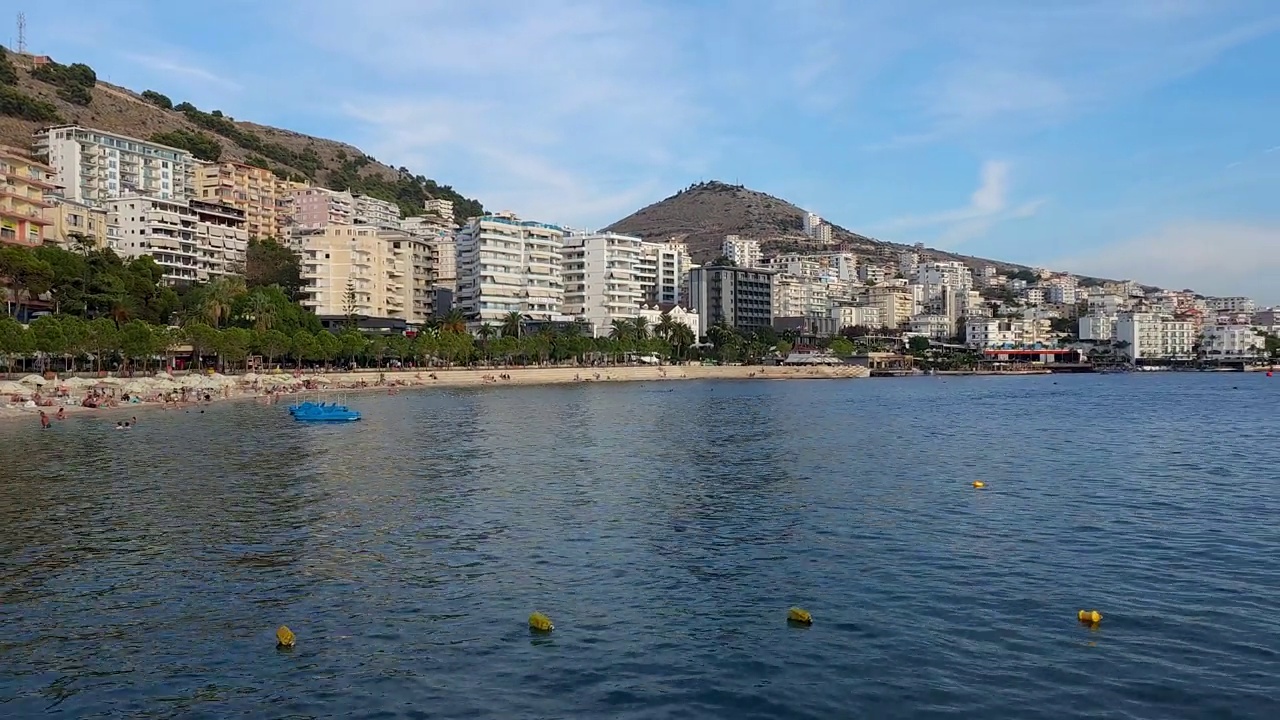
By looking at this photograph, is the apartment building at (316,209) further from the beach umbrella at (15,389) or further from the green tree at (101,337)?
the beach umbrella at (15,389)

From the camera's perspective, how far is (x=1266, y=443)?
46719 mm

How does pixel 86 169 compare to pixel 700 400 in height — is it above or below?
above

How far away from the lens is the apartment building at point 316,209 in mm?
164250

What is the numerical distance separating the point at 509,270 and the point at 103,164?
200 ft

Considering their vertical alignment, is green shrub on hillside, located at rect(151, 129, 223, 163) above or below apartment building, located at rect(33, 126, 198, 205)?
above

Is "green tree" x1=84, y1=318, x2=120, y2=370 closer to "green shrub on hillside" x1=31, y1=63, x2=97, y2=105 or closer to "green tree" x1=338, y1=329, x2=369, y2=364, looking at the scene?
"green tree" x1=338, y1=329, x2=369, y2=364

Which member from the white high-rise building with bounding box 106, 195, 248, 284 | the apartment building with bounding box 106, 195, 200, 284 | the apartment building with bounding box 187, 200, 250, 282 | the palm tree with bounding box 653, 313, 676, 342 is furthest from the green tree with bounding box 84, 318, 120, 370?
the palm tree with bounding box 653, 313, 676, 342

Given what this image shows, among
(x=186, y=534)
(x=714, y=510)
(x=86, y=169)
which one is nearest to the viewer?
(x=186, y=534)

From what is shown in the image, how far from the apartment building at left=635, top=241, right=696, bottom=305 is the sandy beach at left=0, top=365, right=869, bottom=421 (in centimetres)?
3282

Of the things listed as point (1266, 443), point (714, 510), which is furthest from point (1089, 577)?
point (1266, 443)

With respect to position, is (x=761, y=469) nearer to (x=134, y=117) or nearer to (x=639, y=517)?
(x=639, y=517)

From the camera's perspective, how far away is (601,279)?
162250 millimetres

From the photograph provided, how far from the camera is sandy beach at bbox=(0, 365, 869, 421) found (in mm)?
61438

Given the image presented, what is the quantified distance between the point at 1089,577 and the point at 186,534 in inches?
814
